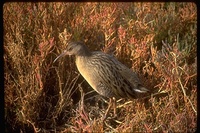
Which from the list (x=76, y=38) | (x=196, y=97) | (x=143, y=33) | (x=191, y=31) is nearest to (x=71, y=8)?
(x=76, y=38)

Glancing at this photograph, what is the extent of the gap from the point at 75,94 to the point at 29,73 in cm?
63

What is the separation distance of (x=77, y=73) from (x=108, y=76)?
577mm

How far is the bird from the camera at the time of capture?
11.6ft

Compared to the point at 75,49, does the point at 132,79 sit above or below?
below

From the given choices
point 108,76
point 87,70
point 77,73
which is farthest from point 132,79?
point 77,73

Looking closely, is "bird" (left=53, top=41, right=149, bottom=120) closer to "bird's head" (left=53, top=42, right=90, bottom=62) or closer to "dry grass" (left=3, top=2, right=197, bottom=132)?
"bird's head" (left=53, top=42, right=90, bottom=62)

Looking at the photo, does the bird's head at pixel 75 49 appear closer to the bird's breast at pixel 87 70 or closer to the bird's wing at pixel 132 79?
the bird's breast at pixel 87 70

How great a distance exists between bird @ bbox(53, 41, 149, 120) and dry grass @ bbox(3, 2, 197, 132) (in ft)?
0.45

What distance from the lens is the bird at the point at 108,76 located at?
3.53m

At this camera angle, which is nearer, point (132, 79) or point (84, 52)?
point (132, 79)

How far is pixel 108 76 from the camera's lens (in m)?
3.53

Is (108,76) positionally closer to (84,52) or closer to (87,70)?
(87,70)

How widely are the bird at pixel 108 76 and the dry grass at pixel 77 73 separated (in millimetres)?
138

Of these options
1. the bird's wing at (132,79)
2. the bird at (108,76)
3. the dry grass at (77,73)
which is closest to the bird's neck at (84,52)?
the bird at (108,76)
